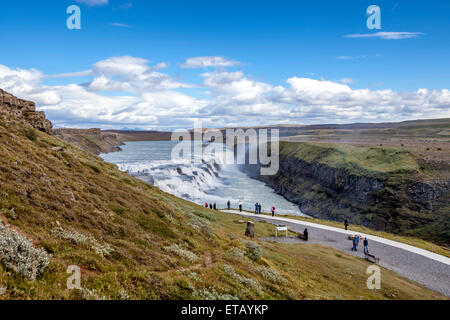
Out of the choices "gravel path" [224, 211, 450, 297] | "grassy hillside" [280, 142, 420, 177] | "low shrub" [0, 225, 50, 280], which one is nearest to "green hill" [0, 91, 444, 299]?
"low shrub" [0, 225, 50, 280]

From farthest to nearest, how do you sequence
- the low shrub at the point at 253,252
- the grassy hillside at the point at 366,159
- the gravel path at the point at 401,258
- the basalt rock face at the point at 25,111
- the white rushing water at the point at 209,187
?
1. the white rushing water at the point at 209,187
2. the grassy hillside at the point at 366,159
3. the basalt rock face at the point at 25,111
4. the gravel path at the point at 401,258
5. the low shrub at the point at 253,252

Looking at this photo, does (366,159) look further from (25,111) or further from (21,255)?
(21,255)

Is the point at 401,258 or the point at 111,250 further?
the point at 401,258

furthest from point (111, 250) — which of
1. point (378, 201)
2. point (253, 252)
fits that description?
point (378, 201)

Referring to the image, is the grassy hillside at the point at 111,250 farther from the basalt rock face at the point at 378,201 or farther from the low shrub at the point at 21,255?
the basalt rock face at the point at 378,201

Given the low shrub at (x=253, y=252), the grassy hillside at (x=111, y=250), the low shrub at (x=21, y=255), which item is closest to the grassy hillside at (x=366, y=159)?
the grassy hillside at (x=111, y=250)

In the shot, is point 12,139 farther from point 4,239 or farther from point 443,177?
point 443,177
